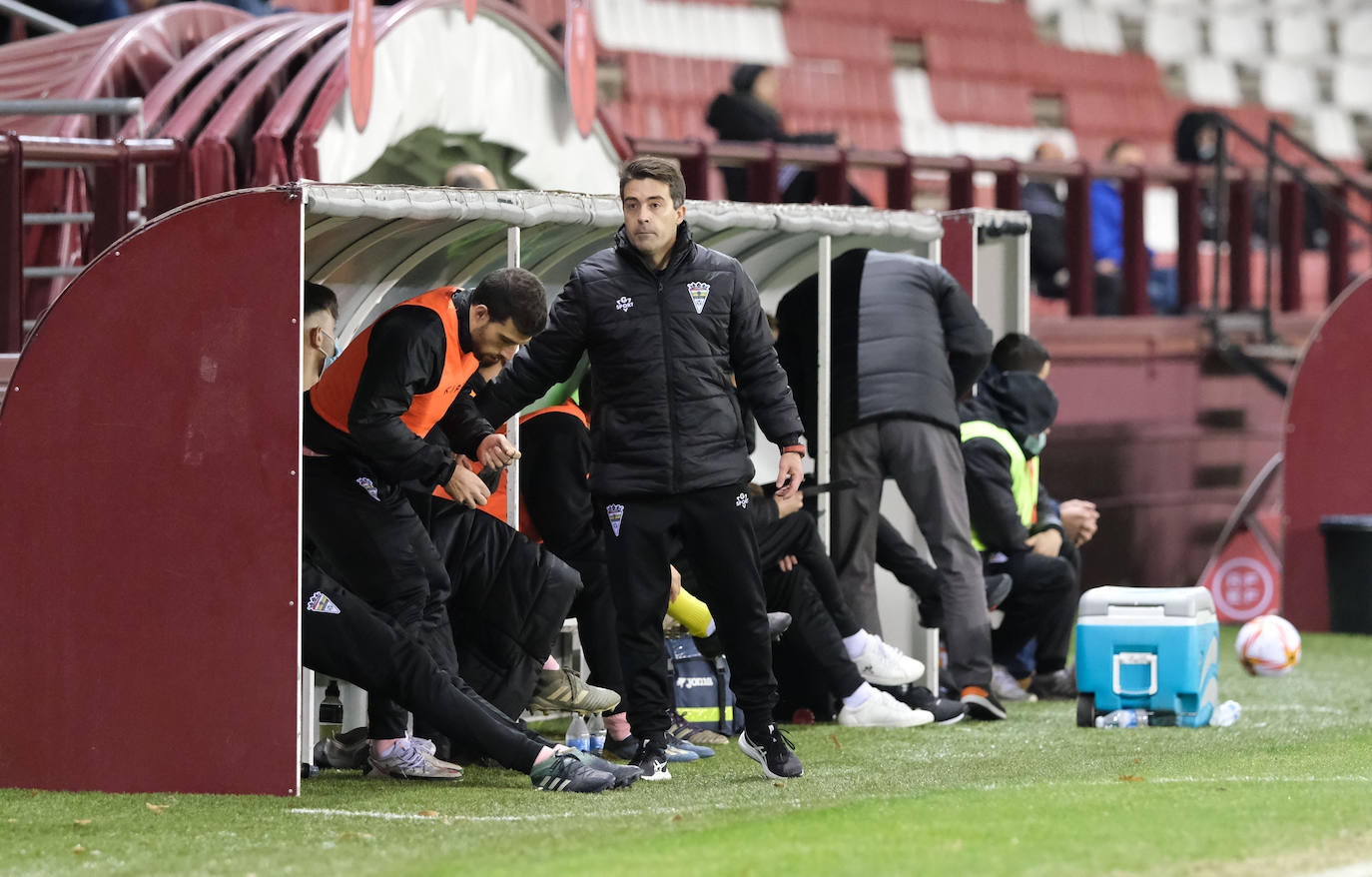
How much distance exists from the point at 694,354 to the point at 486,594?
1.19 metres

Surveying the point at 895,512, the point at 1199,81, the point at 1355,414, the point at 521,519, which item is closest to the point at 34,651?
the point at 521,519

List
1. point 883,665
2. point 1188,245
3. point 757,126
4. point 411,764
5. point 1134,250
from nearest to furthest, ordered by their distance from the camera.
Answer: point 411,764
point 883,665
point 757,126
point 1134,250
point 1188,245

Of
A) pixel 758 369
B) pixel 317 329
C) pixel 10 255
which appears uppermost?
pixel 10 255

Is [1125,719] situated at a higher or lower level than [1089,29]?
lower

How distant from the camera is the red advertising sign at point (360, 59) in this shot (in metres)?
9.30

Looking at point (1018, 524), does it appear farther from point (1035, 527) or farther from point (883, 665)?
point (883, 665)

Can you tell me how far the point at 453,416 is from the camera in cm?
622

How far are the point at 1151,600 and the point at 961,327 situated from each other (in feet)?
4.14

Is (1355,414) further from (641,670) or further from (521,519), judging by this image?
(641,670)

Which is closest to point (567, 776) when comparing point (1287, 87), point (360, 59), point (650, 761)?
point (650, 761)

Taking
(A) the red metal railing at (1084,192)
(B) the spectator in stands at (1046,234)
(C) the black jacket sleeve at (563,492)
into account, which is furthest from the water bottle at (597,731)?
(B) the spectator in stands at (1046,234)

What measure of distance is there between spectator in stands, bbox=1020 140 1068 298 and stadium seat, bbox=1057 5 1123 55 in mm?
8396

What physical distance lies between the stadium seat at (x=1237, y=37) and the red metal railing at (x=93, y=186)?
16.5m

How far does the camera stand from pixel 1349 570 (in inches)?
454
